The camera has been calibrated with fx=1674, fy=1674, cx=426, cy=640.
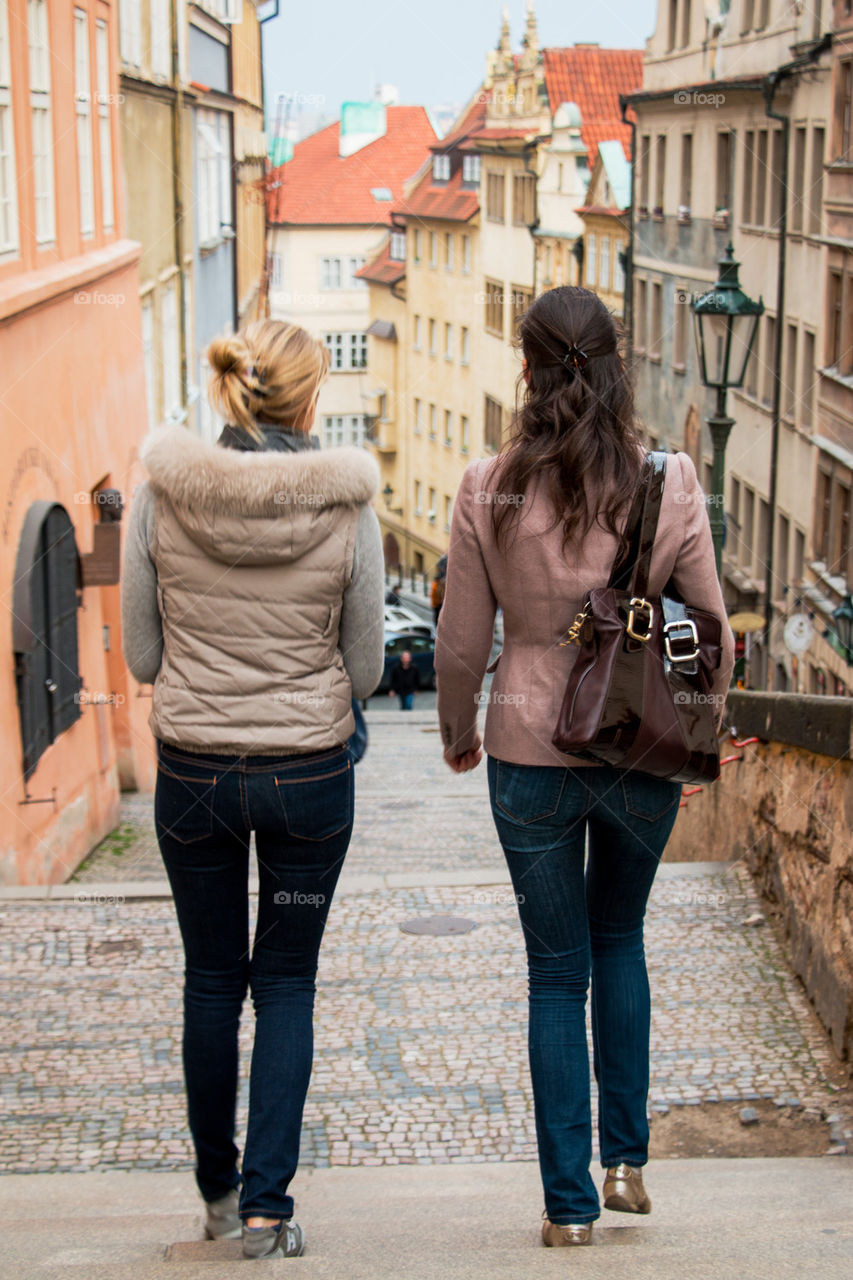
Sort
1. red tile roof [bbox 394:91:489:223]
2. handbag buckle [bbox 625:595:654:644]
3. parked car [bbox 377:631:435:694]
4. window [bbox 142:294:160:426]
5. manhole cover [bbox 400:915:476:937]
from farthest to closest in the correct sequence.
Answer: red tile roof [bbox 394:91:489:223] → parked car [bbox 377:631:435:694] → window [bbox 142:294:160:426] → manhole cover [bbox 400:915:476:937] → handbag buckle [bbox 625:595:654:644]

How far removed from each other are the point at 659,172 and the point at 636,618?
38.2 m

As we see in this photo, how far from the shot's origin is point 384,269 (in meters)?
64.0

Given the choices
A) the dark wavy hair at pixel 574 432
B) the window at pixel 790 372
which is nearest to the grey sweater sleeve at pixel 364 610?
the dark wavy hair at pixel 574 432

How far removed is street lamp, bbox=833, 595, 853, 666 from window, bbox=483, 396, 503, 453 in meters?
30.1

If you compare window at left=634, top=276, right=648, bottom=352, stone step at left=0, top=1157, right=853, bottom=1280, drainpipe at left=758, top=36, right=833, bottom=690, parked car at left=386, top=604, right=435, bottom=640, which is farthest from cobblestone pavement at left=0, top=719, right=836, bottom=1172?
window at left=634, top=276, right=648, bottom=352

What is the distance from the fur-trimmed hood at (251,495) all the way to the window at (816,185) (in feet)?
85.9

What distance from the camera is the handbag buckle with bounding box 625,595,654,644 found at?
10.1 feet

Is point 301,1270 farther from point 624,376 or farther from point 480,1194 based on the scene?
point 624,376

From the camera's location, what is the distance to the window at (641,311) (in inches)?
1593

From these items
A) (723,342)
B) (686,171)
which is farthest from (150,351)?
(686,171)

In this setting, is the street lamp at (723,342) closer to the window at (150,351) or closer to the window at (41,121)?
the window at (41,121)

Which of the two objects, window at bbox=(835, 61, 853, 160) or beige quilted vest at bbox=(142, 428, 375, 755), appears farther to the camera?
window at bbox=(835, 61, 853, 160)

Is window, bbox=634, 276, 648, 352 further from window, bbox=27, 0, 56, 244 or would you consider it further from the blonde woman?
the blonde woman

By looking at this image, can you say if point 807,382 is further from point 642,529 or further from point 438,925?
point 642,529
